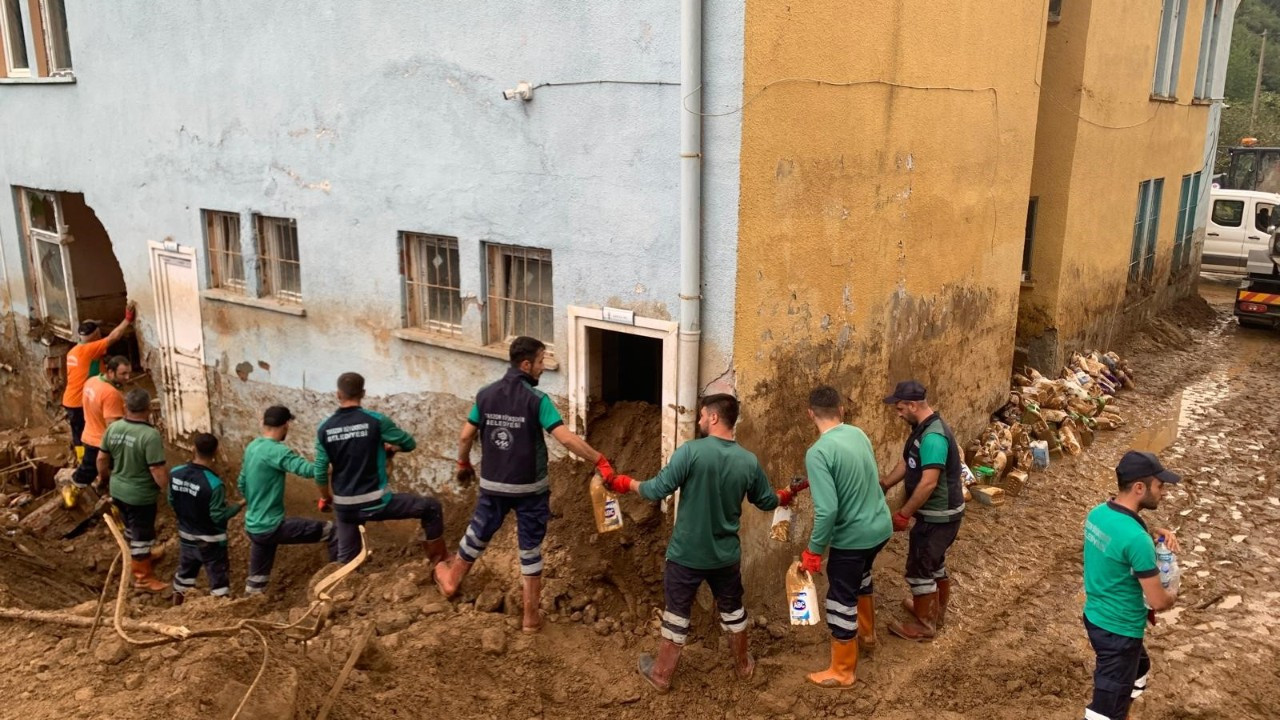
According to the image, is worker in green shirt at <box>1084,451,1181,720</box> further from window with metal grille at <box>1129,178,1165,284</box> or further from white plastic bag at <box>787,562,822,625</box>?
window with metal grille at <box>1129,178,1165,284</box>

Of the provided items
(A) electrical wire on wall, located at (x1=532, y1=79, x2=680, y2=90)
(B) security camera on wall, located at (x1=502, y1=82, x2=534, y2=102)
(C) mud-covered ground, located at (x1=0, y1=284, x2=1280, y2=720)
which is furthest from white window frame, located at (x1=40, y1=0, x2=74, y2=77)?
(A) electrical wire on wall, located at (x1=532, y1=79, x2=680, y2=90)

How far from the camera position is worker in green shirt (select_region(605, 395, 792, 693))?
5.59 m

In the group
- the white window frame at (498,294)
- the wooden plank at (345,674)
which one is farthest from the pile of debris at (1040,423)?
the wooden plank at (345,674)

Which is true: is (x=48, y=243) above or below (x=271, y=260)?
below

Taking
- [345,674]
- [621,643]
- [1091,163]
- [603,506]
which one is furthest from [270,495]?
[1091,163]

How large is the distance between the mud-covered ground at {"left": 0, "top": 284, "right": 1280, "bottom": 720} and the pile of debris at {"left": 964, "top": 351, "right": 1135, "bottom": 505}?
0.45 metres

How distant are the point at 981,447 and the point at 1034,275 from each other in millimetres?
3421

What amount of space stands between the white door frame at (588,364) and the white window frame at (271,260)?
3466mm

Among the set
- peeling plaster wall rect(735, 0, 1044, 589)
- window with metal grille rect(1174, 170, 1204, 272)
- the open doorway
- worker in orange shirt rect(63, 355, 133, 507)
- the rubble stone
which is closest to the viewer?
the rubble stone

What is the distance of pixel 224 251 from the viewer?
31.5 feet

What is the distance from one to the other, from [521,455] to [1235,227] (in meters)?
21.5

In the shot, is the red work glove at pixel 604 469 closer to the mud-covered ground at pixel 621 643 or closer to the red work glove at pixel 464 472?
the mud-covered ground at pixel 621 643

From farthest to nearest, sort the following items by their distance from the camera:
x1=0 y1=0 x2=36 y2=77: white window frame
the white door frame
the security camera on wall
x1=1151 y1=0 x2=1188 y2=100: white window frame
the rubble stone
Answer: x1=1151 y1=0 x2=1188 y2=100: white window frame, x1=0 y1=0 x2=36 y2=77: white window frame, the security camera on wall, the white door frame, the rubble stone

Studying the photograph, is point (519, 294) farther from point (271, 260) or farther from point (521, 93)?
point (271, 260)
